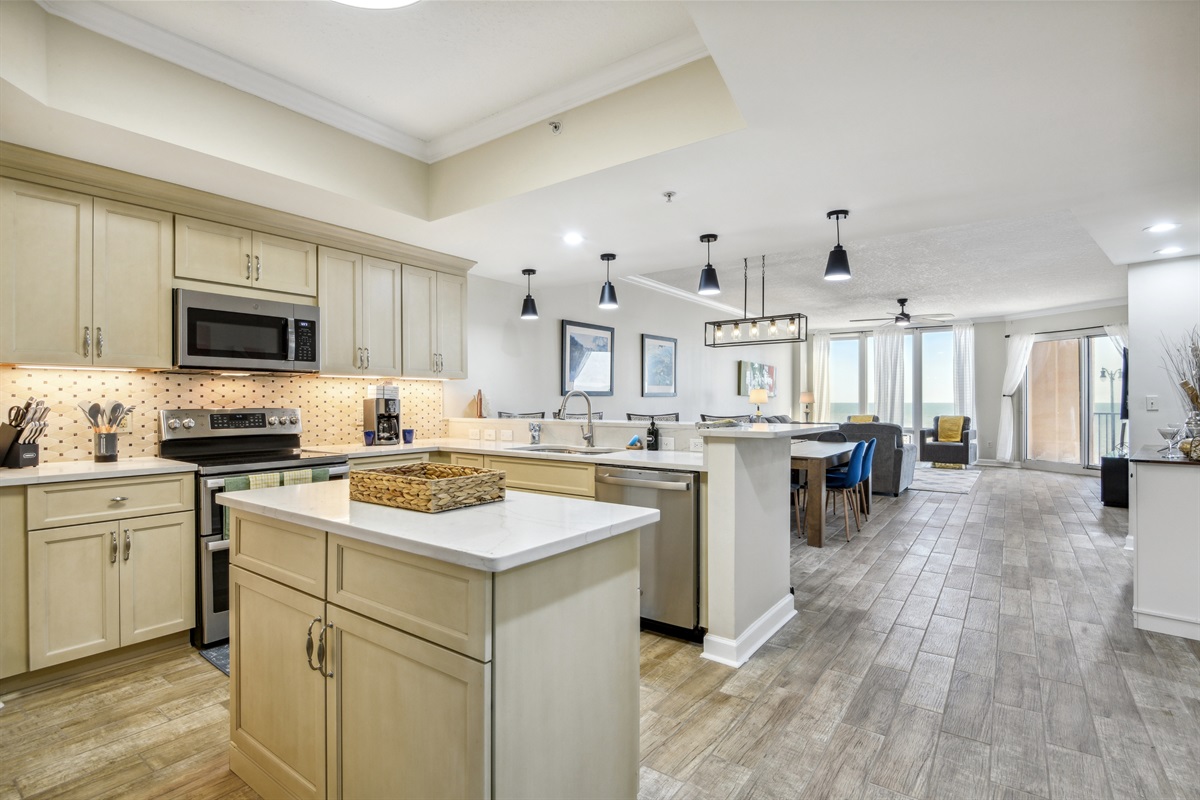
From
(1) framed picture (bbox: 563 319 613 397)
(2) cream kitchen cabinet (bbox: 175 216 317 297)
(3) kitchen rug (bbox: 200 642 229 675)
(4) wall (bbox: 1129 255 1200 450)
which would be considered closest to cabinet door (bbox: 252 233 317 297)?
(2) cream kitchen cabinet (bbox: 175 216 317 297)

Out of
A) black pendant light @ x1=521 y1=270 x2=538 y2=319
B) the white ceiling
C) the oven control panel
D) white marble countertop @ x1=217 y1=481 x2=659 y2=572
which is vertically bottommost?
white marble countertop @ x1=217 y1=481 x2=659 y2=572

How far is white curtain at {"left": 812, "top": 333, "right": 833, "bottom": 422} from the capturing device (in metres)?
12.0

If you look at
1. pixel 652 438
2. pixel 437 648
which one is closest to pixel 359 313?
pixel 652 438

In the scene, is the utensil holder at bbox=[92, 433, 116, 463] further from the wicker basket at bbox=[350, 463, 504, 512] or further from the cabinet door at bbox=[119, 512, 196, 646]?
the wicker basket at bbox=[350, 463, 504, 512]

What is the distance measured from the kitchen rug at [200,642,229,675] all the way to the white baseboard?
7.37 feet

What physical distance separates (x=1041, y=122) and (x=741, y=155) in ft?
3.89

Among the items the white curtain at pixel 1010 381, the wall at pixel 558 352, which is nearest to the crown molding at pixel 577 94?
the wall at pixel 558 352

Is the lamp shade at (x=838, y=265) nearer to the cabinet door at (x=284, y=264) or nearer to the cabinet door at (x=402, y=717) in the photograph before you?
the cabinet door at (x=402, y=717)

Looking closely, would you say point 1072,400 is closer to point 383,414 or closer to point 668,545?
point 668,545

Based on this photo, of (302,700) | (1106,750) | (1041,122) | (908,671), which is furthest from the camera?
(908,671)

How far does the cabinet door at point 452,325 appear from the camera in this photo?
4.55 meters

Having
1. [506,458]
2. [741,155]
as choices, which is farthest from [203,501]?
[741,155]

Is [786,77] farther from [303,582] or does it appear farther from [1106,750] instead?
[1106,750]

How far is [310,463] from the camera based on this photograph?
11.0 feet
